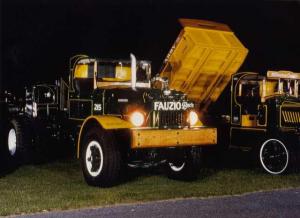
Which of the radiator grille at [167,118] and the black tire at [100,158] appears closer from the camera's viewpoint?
the black tire at [100,158]

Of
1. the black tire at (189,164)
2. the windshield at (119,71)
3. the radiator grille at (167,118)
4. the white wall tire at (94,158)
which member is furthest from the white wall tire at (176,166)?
the windshield at (119,71)

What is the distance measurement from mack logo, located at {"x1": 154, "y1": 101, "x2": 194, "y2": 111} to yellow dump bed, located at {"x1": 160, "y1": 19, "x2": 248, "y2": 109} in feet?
7.12

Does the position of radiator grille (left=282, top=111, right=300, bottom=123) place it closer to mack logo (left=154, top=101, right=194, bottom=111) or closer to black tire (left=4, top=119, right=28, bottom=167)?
mack logo (left=154, top=101, right=194, bottom=111)

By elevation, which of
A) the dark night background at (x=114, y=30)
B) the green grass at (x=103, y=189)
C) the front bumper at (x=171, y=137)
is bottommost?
the green grass at (x=103, y=189)

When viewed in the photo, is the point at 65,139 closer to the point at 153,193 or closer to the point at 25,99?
the point at 25,99

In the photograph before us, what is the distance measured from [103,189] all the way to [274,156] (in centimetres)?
408

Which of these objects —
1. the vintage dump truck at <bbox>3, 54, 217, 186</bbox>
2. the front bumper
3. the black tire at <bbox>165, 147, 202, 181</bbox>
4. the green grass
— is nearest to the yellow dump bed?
the vintage dump truck at <bbox>3, 54, 217, 186</bbox>

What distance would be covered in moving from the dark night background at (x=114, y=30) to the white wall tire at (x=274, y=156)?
8.57 metres

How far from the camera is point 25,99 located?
576 inches

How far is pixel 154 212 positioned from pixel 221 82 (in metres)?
6.72

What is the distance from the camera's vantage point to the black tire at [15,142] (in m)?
13.4

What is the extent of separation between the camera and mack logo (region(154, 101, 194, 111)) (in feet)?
33.9

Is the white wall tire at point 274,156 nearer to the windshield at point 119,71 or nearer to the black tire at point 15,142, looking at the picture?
the windshield at point 119,71

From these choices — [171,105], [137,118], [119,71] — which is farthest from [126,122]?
[119,71]
